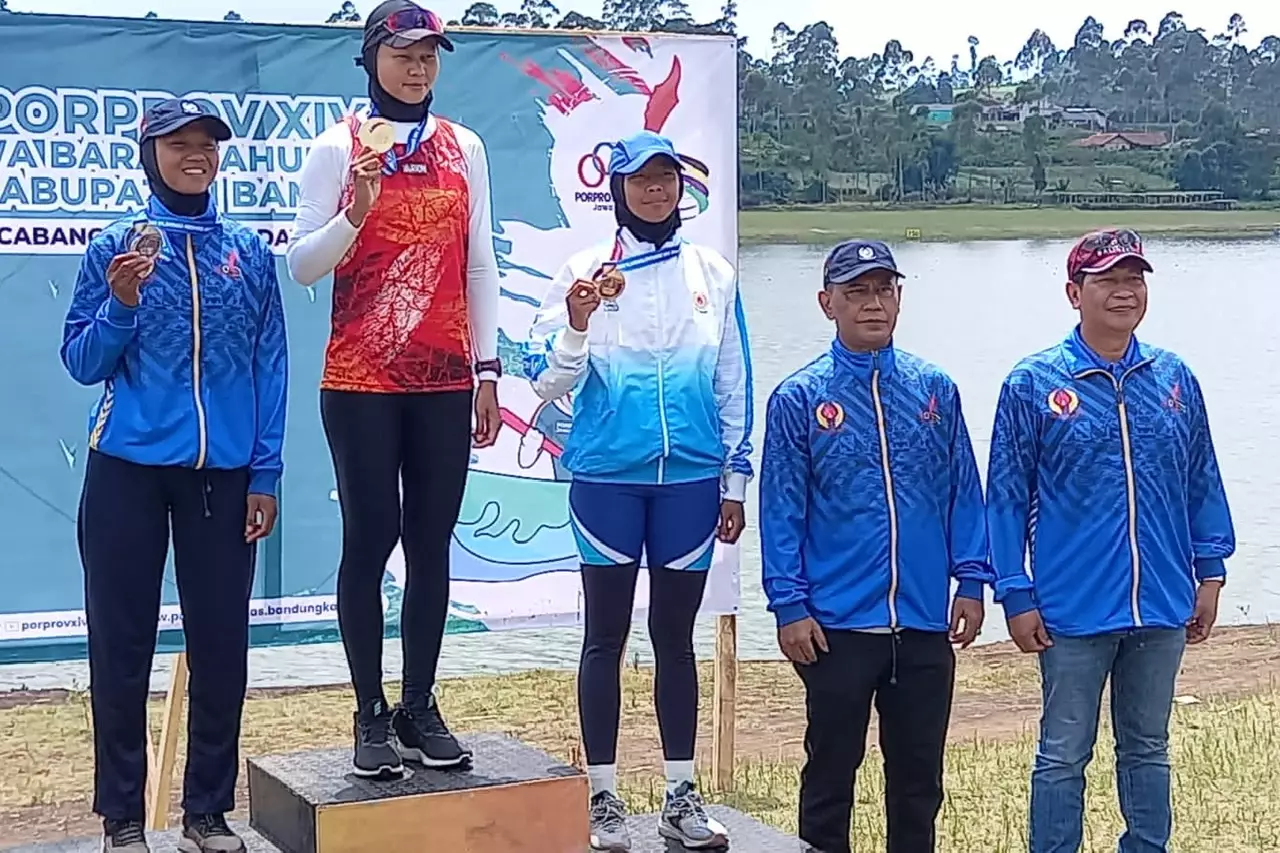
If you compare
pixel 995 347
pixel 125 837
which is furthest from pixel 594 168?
pixel 995 347

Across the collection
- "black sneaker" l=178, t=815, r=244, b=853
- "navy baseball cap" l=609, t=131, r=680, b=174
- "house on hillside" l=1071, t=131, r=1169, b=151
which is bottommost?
"black sneaker" l=178, t=815, r=244, b=853

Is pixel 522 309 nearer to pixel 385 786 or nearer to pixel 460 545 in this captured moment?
pixel 460 545

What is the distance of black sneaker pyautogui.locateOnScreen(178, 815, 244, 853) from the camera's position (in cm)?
380

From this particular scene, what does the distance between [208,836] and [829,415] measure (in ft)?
5.32

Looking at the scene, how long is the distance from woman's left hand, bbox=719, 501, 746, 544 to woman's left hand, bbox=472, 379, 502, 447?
1.85 feet

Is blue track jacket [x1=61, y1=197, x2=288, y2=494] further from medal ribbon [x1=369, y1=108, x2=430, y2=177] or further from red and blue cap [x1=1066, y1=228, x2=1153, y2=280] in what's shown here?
red and blue cap [x1=1066, y1=228, x2=1153, y2=280]

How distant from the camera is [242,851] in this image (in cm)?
380

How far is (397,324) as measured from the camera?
3744mm

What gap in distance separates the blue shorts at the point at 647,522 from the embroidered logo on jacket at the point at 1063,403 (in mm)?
780

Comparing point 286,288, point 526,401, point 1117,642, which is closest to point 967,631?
point 1117,642

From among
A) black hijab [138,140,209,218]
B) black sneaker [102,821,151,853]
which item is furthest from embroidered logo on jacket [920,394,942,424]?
black sneaker [102,821,151,853]

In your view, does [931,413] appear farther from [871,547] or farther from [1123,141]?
[1123,141]

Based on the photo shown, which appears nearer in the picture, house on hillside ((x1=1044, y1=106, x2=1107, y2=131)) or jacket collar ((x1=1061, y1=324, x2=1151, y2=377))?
jacket collar ((x1=1061, y1=324, x2=1151, y2=377))

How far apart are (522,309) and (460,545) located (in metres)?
0.76
